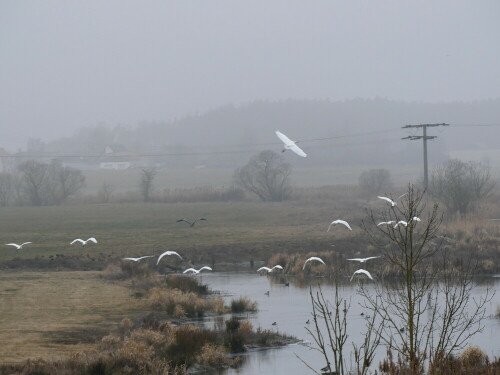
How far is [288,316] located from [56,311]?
291 inches

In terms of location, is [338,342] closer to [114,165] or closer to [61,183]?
[61,183]

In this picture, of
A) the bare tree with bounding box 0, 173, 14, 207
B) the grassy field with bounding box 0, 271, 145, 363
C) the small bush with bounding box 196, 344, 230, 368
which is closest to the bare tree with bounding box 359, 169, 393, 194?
the bare tree with bounding box 0, 173, 14, 207

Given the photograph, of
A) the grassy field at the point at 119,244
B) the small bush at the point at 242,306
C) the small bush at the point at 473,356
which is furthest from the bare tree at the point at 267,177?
the small bush at the point at 473,356

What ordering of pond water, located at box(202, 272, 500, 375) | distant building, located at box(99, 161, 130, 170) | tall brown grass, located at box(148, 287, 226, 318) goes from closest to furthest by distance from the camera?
pond water, located at box(202, 272, 500, 375)
tall brown grass, located at box(148, 287, 226, 318)
distant building, located at box(99, 161, 130, 170)

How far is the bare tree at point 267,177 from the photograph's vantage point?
93.2m

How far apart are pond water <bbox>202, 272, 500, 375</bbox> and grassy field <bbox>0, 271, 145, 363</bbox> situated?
4189 mm

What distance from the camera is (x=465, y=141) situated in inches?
7840

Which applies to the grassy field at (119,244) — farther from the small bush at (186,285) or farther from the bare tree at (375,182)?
the small bush at (186,285)

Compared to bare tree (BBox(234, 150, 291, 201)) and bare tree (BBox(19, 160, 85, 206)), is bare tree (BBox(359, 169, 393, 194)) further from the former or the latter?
bare tree (BBox(19, 160, 85, 206))

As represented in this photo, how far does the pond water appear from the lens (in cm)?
2209

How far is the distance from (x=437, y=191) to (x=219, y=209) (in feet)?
73.9

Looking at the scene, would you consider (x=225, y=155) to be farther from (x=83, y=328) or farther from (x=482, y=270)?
(x=83, y=328)

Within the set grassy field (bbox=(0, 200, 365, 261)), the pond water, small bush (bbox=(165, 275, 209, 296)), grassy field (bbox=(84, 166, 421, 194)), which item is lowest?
the pond water

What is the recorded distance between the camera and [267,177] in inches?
3701
